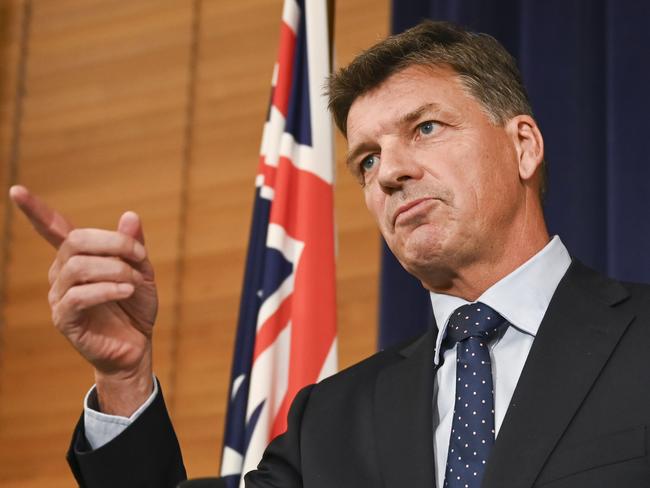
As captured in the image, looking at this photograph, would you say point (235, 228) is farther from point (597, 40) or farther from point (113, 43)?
point (597, 40)

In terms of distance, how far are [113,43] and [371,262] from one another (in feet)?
4.13

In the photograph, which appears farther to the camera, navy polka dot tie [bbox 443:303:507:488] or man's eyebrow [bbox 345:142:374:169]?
man's eyebrow [bbox 345:142:374:169]

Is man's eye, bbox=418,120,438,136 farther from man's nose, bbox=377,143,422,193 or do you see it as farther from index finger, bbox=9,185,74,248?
index finger, bbox=9,185,74,248

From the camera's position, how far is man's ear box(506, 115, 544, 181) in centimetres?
199

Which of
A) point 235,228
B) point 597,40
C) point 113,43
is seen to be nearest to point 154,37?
point 113,43

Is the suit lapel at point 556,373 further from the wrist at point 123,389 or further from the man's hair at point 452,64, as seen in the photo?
the wrist at point 123,389

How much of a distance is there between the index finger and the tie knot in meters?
0.62

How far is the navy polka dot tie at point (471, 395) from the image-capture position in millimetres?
1578

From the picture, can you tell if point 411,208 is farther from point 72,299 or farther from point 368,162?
point 72,299

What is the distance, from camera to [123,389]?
5.56 ft

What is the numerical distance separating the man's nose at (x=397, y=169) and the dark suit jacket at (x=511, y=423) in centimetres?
26

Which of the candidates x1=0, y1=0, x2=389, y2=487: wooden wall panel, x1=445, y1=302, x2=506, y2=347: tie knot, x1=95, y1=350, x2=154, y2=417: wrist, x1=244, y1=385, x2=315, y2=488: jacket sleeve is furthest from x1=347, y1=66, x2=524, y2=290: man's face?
x1=0, y1=0, x2=389, y2=487: wooden wall panel

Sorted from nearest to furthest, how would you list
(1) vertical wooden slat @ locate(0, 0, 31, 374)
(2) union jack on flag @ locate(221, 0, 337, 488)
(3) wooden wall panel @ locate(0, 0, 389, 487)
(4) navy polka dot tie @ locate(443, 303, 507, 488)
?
(4) navy polka dot tie @ locate(443, 303, 507, 488) < (2) union jack on flag @ locate(221, 0, 337, 488) < (3) wooden wall panel @ locate(0, 0, 389, 487) < (1) vertical wooden slat @ locate(0, 0, 31, 374)

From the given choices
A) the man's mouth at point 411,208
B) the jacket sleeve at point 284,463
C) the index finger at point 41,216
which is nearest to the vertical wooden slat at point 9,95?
the jacket sleeve at point 284,463
